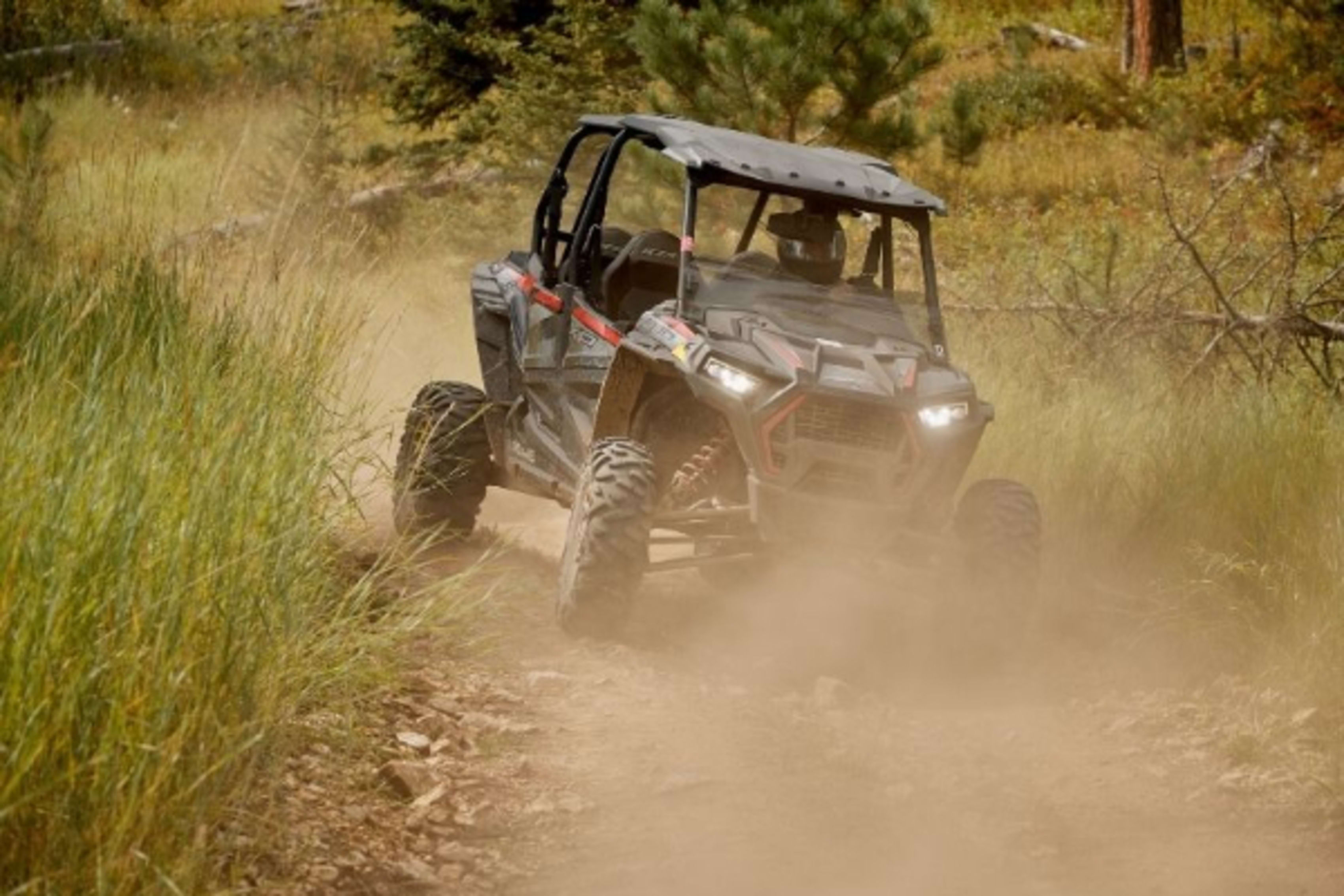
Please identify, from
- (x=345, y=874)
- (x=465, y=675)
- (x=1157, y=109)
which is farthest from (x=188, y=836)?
(x=1157, y=109)

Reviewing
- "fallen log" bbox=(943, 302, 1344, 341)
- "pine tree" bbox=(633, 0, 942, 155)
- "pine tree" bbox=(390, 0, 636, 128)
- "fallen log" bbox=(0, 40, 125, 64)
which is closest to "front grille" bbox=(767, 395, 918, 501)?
"fallen log" bbox=(943, 302, 1344, 341)

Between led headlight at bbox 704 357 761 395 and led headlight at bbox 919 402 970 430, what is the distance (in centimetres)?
63

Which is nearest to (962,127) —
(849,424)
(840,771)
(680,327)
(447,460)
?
(447,460)

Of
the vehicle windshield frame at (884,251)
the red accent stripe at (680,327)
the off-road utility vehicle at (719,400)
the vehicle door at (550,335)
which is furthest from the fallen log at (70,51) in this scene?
the red accent stripe at (680,327)

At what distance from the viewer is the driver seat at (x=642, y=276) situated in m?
8.27

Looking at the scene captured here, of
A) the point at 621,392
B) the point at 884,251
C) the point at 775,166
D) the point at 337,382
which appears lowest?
the point at 337,382

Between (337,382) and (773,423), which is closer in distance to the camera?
(773,423)

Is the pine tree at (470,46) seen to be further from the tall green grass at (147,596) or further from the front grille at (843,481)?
the tall green grass at (147,596)

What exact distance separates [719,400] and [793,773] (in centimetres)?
167

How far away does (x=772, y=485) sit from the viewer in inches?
269

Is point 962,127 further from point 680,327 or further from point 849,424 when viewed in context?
point 849,424

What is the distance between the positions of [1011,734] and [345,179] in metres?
12.3

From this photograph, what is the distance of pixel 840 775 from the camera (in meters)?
5.71

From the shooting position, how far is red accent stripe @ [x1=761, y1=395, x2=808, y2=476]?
267 inches
